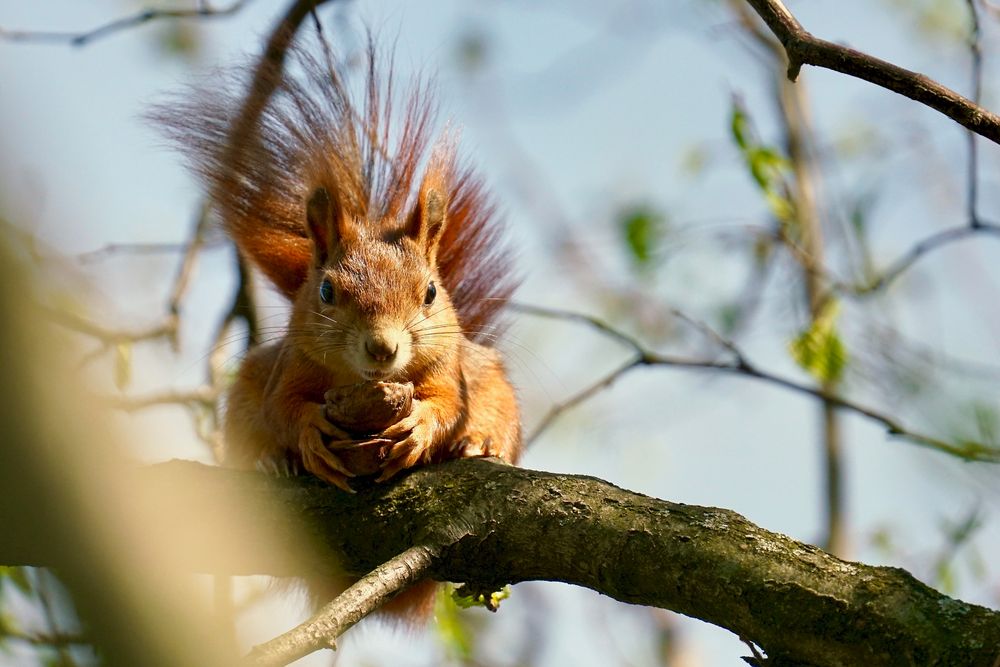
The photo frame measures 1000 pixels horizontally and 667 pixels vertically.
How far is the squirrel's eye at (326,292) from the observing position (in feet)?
10.1

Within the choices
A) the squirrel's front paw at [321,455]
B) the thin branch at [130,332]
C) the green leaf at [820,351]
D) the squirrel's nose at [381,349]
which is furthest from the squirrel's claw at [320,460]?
the green leaf at [820,351]

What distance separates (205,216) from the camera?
14.2 feet

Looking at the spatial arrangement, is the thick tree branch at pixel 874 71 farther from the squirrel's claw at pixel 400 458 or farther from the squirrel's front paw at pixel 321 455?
the squirrel's front paw at pixel 321 455

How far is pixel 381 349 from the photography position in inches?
109

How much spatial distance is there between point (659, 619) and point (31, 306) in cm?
698

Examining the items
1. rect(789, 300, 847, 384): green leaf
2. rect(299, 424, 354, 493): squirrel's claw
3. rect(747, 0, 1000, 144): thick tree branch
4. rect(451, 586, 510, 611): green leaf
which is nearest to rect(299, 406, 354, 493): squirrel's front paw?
rect(299, 424, 354, 493): squirrel's claw

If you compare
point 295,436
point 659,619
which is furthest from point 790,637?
point 659,619

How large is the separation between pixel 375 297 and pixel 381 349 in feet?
0.93

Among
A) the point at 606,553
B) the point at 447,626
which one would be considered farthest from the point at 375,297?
the point at 447,626

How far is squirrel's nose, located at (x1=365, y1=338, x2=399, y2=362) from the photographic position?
2779mm

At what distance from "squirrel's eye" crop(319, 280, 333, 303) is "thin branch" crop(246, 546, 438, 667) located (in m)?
1.03

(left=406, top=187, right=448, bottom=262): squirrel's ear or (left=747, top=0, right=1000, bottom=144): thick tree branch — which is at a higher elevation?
(left=747, top=0, right=1000, bottom=144): thick tree branch

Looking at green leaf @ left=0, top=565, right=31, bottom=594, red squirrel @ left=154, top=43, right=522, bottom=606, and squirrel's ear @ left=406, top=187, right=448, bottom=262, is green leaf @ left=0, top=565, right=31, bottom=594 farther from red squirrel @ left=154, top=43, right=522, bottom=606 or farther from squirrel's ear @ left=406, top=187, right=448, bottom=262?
squirrel's ear @ left=406, top=187, right=448, bottom=262

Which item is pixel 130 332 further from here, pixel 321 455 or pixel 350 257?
pixel 321 455
